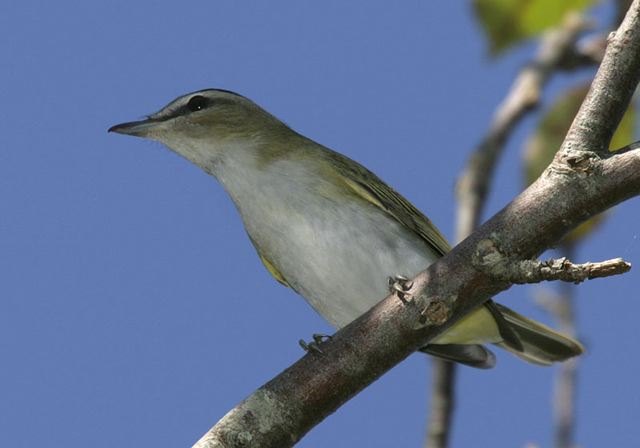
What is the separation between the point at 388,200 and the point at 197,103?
1.21 metres

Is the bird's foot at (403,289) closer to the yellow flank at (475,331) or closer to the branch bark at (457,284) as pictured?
the branch bark at (457,284)

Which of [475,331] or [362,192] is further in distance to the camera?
[475,331]

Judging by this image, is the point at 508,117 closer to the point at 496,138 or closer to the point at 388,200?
the point at 496,138

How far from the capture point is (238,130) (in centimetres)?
478

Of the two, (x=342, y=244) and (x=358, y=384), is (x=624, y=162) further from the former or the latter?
(x=342, y=244)

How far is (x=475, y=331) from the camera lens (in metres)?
4.45

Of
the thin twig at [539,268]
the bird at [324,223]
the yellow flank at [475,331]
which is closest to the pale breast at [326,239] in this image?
the bird at [324,223]

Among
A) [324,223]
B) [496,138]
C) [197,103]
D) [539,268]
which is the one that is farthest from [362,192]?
[539,268]

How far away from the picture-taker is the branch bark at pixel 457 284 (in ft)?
8.66

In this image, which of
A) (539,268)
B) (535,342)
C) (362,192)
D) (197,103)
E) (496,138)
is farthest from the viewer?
(197,103)

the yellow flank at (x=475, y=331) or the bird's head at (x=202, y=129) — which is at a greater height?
the bird's head at (x=202, y=129)

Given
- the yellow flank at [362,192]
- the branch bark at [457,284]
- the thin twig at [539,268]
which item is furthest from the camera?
the yellow flank at [362,192]

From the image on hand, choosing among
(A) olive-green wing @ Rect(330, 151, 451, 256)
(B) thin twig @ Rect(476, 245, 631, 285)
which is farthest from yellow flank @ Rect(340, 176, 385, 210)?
(B) thin twig @ Rect(476, 245, 631, 285)

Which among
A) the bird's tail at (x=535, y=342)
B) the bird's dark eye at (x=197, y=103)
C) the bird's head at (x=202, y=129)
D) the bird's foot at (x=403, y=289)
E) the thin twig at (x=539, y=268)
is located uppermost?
the bird's dark eye at (x=197, y=103)
